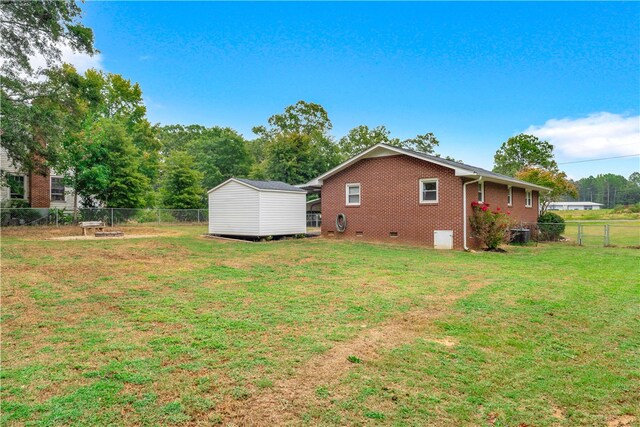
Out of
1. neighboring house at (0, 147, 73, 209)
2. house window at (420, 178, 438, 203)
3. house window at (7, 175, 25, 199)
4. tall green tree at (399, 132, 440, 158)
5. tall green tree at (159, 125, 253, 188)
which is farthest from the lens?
tall green tree at (399, 132, 440, 158)

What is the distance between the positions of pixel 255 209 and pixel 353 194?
14.8 ft

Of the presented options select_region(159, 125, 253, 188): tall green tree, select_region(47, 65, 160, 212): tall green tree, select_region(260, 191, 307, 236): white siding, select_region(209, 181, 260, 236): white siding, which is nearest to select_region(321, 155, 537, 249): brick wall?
select_region(260, 191, 307, 236): white siding

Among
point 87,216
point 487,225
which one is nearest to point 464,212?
point 487,225

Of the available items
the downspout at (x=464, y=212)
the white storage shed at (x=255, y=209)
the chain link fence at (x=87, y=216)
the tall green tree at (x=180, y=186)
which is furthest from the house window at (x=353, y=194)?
the tall green tree at (x=180, y=186)

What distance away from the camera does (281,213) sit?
1659 cm

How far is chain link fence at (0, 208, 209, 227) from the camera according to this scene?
19.9 m

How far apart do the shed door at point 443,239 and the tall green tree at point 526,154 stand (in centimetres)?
2862

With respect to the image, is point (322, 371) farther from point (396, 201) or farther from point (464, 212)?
point (396, 201)

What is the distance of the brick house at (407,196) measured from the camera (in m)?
13.8

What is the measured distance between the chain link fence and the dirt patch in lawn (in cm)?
2169

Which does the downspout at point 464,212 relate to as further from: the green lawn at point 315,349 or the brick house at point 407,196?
the green lawn at point 315,349

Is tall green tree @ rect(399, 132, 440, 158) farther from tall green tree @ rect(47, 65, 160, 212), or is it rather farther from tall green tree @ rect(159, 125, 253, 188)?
tall green tree @ rect(47, 65, 160, 212)

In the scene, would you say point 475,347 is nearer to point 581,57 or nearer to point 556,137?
point 581,57

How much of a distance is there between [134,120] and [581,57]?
38560 millimetres
